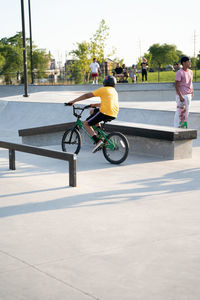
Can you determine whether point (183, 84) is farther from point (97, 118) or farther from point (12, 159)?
point (12, 159)

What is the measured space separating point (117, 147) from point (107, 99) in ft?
3.11

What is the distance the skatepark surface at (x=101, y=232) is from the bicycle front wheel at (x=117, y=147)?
0.16m

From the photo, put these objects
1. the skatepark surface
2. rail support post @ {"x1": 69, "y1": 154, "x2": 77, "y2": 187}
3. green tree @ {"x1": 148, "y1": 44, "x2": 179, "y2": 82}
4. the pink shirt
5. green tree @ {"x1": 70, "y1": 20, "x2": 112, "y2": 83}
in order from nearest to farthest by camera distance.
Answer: the skatepark surface → rail support post @ {"x1": 69, "y1": 154, "x2": 77, "y2": 187} → the pink shirt → green tree @ {"x1": 70, "y1": 20, "x2": 112, "y2": 83} → green tree @ {"x1": 148, "y1": 44, "x2": 179, "y2": 82}

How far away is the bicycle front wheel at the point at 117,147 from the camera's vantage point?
29.1 feet

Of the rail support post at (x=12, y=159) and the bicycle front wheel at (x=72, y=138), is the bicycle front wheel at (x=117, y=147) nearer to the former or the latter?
the bicycle front wheel at (x=72, y=138)

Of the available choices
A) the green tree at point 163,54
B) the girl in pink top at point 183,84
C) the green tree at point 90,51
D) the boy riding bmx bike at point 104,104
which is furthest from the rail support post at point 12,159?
the green tree at point 163,54

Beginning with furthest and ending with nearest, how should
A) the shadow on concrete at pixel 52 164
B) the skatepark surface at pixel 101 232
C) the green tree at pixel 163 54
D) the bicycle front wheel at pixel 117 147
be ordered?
the green tree at pixel 163 54 → the bicycle front wheel at pixel 117 147 → the shadow on concrete at pixel 52 164 → the skatepark surface at pixel 101 232

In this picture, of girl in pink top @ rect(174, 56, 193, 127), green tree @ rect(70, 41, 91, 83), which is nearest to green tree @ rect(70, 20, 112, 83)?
green tree @ rect(70, 41, 91, 83)

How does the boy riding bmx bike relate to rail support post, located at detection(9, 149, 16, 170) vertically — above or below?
above

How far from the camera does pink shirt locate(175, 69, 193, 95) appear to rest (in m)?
10.1

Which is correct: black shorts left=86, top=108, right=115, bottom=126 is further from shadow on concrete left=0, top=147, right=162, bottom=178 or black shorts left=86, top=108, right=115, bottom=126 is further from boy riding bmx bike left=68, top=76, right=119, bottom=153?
shadow on concrete left=0, top=147, right=162, bottom=178

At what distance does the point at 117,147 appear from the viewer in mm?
8961

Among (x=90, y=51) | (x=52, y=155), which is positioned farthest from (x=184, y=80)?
(x=90, y=51)

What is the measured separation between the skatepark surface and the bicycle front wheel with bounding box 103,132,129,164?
0.16m
